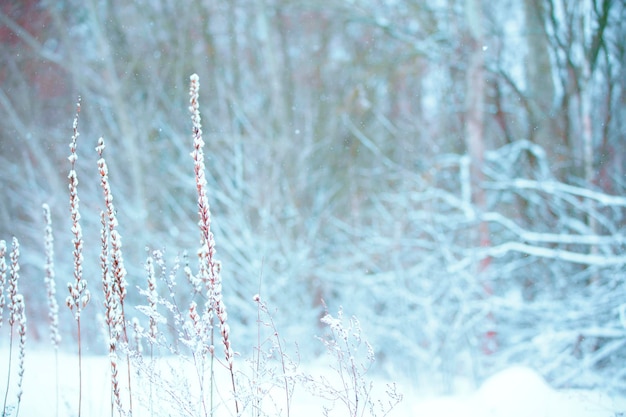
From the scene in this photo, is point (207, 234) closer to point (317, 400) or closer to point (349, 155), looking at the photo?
point (317, 400)

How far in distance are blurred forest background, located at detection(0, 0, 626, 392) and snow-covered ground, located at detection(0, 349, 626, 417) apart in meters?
1.64

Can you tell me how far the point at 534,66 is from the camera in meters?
6.51

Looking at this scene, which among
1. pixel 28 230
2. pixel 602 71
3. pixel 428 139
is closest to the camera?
pixel 602 71

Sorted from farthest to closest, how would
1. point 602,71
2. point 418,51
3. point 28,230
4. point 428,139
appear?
point 28,230, point 428,139, point 418,51, point 602,71

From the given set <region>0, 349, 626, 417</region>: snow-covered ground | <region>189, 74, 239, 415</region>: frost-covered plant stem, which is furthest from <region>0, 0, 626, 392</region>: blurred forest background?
<region>189, 74, 239, 415</region>: frost-covered plant stem

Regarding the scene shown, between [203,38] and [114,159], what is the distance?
1717 mm

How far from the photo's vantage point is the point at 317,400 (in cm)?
291

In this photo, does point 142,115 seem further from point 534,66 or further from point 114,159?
point 534,66

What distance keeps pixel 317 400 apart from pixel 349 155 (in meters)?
4.16

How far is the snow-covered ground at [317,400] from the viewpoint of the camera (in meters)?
2.29

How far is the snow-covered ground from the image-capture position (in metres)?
2.29

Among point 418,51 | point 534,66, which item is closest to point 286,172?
point 418,51

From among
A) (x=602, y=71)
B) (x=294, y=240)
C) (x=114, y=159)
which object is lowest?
(x=294, y=240)

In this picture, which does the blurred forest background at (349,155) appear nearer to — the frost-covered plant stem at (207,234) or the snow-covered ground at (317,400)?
the snow-covered ground at (317,400)
